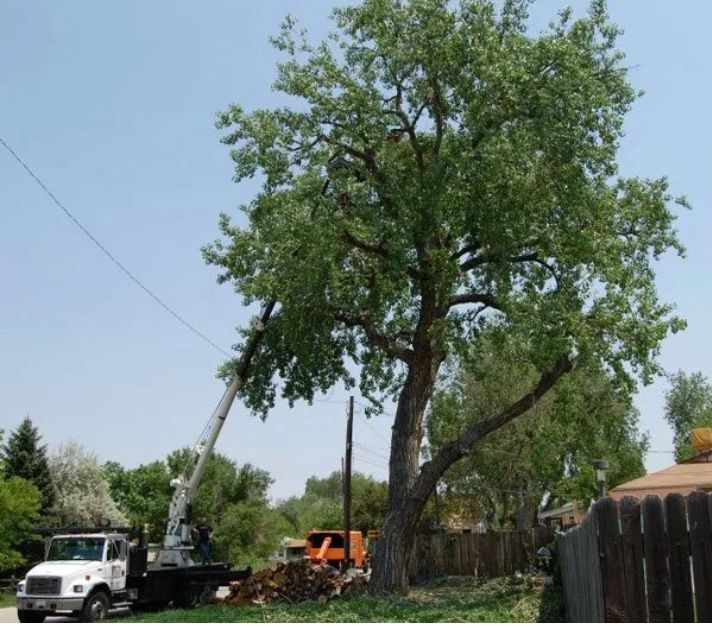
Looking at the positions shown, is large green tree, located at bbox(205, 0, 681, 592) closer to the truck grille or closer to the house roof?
the house roof

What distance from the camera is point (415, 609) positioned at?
20.1m

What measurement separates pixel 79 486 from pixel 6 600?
100ft

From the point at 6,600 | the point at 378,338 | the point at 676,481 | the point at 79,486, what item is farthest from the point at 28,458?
the point at 676,481

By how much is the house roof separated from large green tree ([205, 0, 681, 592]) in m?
2.57

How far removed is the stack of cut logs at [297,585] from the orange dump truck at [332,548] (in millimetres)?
16426

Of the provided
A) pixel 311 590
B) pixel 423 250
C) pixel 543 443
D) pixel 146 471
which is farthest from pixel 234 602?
pixel 146 471

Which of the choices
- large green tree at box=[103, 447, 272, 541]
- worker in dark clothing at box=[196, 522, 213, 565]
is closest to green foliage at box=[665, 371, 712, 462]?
large green tree at box=[103, 447, 272, 541]

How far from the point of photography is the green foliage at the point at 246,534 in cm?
6369

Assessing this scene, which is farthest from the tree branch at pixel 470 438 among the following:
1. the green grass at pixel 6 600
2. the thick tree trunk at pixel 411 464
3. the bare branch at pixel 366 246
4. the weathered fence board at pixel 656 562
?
the green grass at pixel 6 600

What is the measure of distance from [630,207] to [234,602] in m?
15.9

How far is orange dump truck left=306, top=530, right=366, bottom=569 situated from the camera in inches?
1683

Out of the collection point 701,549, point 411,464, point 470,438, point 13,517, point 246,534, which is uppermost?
point 470,438

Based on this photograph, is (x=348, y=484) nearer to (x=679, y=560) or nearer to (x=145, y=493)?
(x=679, y=560)

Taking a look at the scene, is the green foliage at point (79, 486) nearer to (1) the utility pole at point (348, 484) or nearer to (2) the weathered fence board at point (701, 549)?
(1) the utility pole at point (348, 484)
